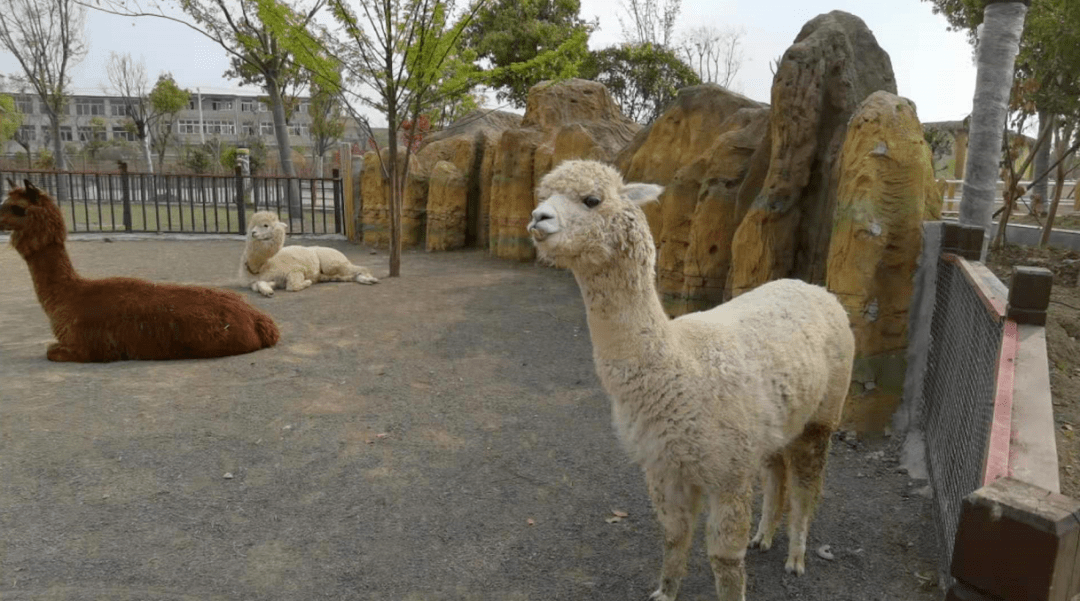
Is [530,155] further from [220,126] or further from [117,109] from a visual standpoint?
[117,109]

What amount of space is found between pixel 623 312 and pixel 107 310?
5141 millimetres

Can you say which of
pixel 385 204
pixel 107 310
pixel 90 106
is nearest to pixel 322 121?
pixel 385 204

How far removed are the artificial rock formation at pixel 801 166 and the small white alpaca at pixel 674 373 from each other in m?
2.62

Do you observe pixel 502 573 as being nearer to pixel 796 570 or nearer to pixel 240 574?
pixel 240 574

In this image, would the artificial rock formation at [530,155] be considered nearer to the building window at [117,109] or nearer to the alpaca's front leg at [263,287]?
the alpaca's front leg at [263,287]

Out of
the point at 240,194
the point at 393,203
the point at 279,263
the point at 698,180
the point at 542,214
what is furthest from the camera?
the point at 240,194

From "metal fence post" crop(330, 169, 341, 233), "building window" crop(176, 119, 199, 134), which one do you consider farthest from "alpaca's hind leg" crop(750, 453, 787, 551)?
"building window" crop(176, 119, 199, 134)

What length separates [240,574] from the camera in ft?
10.0

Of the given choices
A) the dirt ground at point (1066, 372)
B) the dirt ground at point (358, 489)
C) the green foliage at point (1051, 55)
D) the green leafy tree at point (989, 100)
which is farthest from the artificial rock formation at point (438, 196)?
the green leafy tree at point (989, 100)

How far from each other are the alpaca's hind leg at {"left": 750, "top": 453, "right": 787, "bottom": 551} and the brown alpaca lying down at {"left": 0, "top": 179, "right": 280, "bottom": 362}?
469 centimetres

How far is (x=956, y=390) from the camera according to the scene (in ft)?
11.3

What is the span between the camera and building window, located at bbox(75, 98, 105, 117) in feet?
189

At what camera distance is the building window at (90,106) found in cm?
5775

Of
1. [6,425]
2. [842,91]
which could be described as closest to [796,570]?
[842,91]
